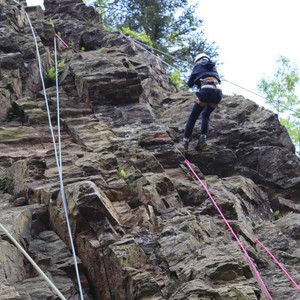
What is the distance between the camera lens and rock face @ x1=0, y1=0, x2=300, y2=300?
6.04 meters

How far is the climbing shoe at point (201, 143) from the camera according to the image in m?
11.2

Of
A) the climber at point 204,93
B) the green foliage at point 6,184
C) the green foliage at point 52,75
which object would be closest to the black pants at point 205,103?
the climber at point 204,93

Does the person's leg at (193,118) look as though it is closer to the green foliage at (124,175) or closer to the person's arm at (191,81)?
the person's arm at (191,81)

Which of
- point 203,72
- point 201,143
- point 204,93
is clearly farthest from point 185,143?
point 203,72

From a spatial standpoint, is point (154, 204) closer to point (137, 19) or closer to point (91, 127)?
point (91, 127)

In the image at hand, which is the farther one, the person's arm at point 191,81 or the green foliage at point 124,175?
the person's arm at point 191,81

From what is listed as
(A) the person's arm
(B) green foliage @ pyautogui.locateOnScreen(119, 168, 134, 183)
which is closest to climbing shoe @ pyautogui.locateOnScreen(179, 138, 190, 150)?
(A) the person's arm

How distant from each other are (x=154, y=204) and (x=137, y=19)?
16.3m

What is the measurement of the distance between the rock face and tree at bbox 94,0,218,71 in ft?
21.0

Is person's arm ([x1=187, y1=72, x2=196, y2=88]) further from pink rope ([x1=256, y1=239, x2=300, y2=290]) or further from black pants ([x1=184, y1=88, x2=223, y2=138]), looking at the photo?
pink rope ([x1=256, y1=239, x2=300, y2=290])

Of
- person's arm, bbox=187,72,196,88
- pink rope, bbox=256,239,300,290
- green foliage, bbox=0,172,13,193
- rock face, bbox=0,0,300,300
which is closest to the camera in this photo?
rock face, bbox=0,0,300,300

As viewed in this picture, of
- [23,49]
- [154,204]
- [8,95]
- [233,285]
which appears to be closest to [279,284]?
[233,285]

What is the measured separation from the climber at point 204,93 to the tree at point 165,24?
1032 centimetres

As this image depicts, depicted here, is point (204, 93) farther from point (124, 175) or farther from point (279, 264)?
point (279, 264)
